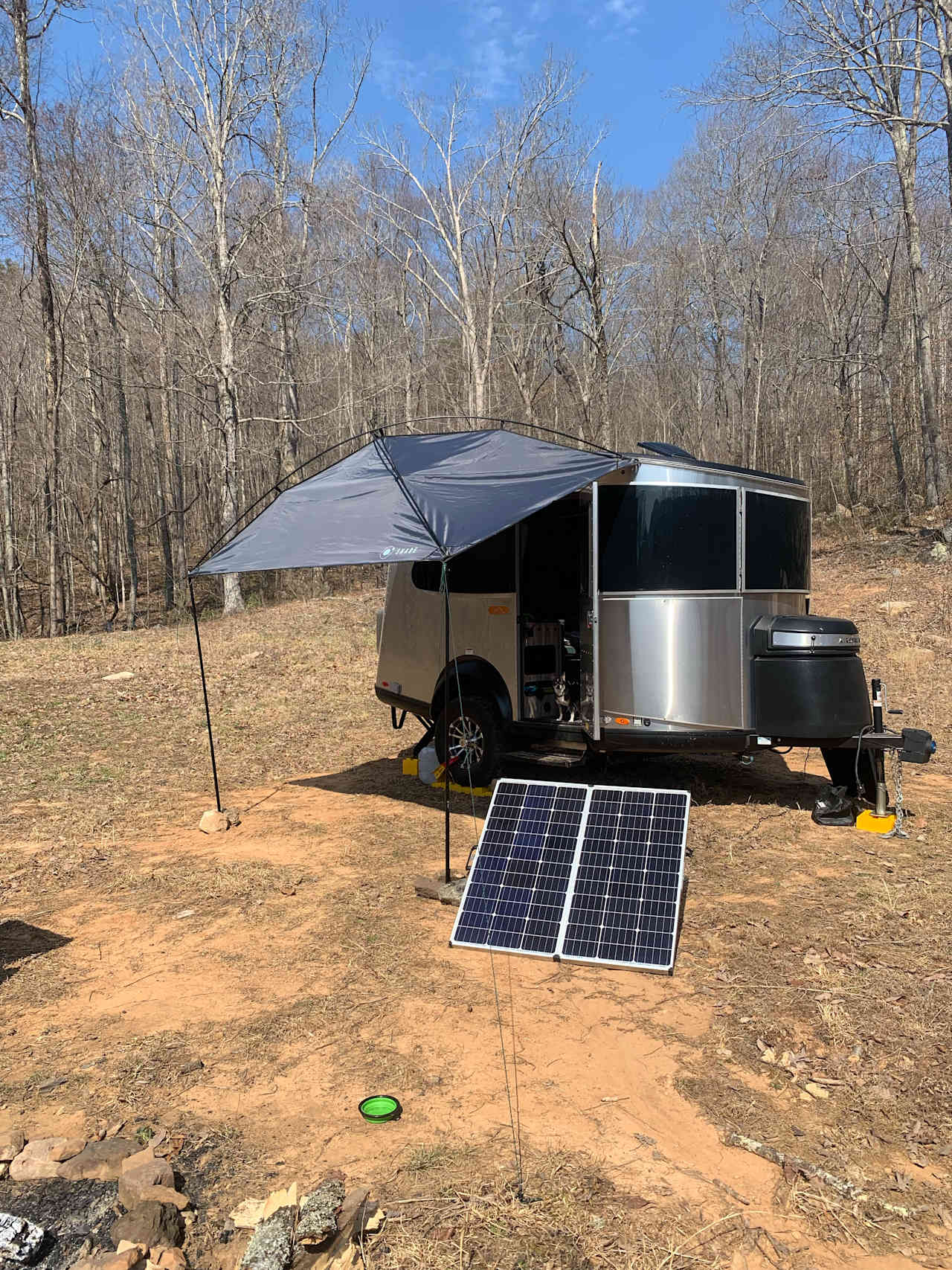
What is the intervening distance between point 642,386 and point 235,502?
55.1 feet

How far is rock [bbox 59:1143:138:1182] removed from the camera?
3.09 m

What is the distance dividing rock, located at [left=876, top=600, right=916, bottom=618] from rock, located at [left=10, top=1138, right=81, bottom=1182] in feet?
45.4

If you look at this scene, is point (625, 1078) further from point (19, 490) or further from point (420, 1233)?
point (19, 490)

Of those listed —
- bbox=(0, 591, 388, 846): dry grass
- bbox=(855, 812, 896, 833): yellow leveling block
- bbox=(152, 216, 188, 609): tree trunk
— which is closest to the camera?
bbox=(855, 812, 896, 833): yellow leveling block

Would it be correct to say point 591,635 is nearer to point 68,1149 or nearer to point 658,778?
point 658,778

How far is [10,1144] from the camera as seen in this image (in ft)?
10.6

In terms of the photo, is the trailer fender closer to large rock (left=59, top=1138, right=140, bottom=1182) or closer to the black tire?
the black tire

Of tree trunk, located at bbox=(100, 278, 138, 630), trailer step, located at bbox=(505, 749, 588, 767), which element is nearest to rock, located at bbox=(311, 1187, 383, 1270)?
trailer step, located at bbox=(505, 749, 588, 767)

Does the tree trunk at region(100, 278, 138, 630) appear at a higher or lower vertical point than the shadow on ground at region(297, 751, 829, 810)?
higher

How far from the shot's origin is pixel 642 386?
31219mm

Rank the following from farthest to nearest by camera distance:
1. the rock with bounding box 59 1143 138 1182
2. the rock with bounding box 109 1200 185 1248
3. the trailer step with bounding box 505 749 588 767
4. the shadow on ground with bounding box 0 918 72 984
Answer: the trailer step with bounding box 505 749 588 767 < the shadow on ground with bounding box 0 918 72 984 < the rock with bounding box 59 1143 138 1182 < the rock with bounding box 109 1200 185 1248

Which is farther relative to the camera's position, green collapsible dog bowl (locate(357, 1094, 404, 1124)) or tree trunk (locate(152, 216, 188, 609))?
tree trunk (locate(152, 216, 188, 609))

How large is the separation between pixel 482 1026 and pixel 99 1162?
1.67 metres

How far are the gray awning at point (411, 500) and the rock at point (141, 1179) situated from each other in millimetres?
3386
